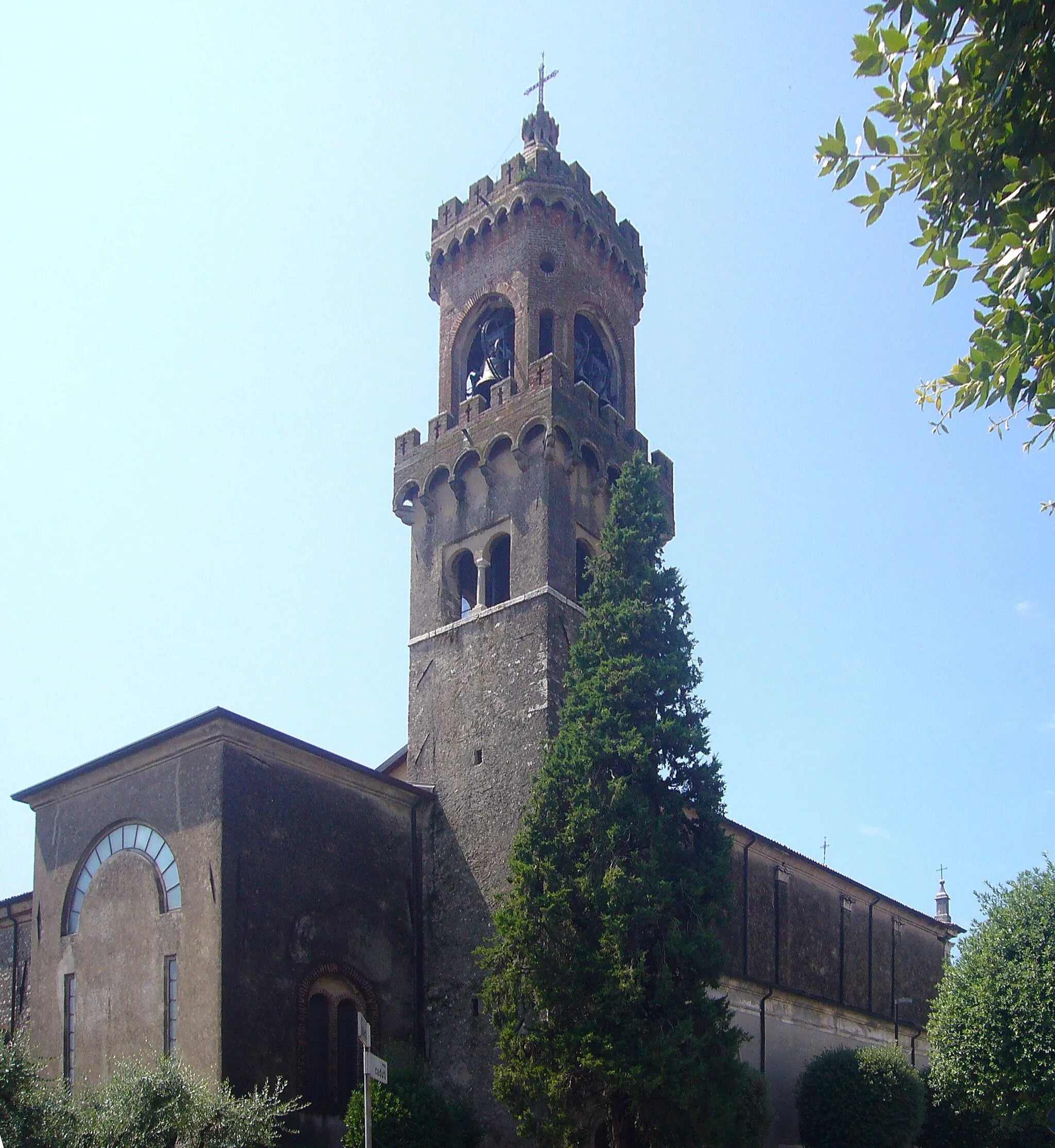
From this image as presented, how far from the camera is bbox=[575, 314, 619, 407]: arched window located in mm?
33312

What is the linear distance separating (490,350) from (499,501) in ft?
15.8

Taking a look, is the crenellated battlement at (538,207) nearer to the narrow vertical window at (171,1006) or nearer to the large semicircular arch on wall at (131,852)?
the large semicircular arch on wall at (131,852)

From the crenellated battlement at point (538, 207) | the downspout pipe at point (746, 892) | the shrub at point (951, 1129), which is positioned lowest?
the shrub at point (951, 1129)

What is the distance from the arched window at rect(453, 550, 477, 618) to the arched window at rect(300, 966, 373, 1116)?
8.98 metres

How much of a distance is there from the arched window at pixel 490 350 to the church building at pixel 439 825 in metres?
0.08

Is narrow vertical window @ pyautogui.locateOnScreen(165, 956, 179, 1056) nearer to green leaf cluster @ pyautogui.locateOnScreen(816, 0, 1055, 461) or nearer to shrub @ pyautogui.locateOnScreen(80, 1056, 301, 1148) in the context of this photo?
shrub @ pyautogui.locateOnScreen(80, 1056, 301, 1148)

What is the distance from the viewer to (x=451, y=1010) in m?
26.5

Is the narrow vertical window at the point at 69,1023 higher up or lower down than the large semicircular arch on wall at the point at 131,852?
lower down

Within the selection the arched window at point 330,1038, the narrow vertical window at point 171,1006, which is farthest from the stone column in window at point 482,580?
the narrow vertical window at point 171,1006

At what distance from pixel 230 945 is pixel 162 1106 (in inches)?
160

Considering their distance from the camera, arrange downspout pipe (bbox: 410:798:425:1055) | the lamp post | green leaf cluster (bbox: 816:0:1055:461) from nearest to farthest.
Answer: green leaf cluster (bbox: 816:0:1055:461) < downspout pipe (bbox: 410:798:425:1055) < the lamp post

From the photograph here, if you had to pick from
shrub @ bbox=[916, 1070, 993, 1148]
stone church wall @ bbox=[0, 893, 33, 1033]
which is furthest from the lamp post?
stone church wall @ bbox=[0, 893, 33, 1033]

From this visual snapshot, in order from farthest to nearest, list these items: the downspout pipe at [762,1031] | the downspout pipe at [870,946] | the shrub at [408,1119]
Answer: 1. the downspout pipe at [870,946]
2. the downspout pipe at [762,1031]
3. the shrub at [408,1119]

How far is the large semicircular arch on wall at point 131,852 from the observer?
24.9m
